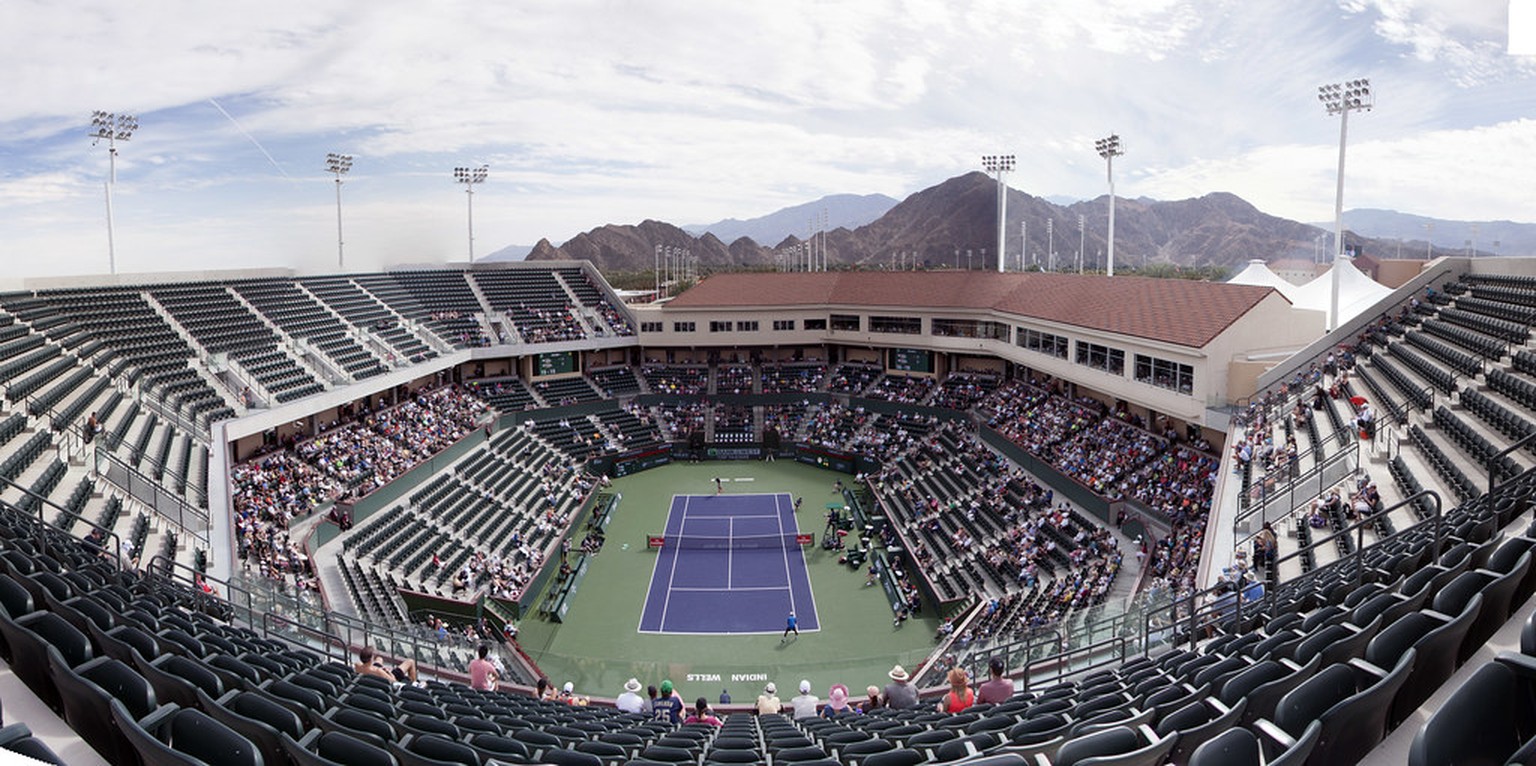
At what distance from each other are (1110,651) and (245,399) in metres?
31.1

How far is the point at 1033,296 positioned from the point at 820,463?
1441 centimetres

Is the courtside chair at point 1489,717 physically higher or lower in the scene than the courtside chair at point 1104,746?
higher

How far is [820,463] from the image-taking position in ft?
163

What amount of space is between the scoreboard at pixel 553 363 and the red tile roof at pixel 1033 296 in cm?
742

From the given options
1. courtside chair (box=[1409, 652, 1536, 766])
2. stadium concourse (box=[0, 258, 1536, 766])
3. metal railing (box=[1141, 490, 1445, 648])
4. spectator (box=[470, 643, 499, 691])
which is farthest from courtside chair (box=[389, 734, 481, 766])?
metal railing (box=[1141, 490, 1445, 648])

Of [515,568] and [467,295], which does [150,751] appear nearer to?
[515,568]

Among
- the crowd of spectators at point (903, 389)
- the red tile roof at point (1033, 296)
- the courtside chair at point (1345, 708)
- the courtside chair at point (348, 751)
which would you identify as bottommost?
the crowd of spectators at point (903, 389)

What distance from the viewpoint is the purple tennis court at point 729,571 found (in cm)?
2959

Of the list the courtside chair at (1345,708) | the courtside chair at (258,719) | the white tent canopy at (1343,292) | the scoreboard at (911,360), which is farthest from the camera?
the scoreboard at (911,360)

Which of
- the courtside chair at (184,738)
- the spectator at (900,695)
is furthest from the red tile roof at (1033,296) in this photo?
the courtside chair at (184,738)

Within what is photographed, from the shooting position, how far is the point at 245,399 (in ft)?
109

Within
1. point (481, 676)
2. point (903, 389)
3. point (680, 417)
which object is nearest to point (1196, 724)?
point (481, 676)

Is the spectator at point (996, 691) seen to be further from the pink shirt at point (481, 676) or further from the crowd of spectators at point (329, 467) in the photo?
the crowd of spectators at point (329, 467)

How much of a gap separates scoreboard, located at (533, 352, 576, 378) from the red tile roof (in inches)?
292
